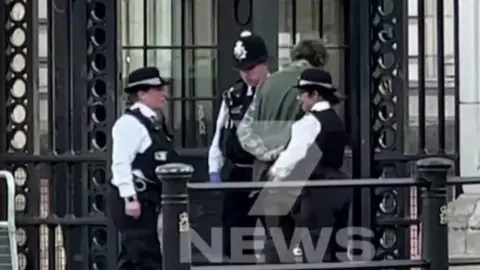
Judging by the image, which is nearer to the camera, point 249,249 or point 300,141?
point 300,141

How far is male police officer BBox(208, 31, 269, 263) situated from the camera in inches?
288

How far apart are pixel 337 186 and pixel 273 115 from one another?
1.51 meters

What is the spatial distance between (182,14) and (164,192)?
3.28m

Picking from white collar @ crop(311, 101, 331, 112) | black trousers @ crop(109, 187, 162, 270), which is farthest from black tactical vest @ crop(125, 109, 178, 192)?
white collar @ crop(311, 101, 331, 112)

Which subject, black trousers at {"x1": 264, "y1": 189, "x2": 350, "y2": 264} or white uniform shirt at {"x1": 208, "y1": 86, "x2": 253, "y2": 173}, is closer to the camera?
black trousers at {"x1": 264, "y1": 189, "x2": 350, "y2": 264}

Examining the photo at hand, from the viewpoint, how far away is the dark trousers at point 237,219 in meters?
7.33

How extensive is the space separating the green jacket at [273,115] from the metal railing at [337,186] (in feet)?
3.83

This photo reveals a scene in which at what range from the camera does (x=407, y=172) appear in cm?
792

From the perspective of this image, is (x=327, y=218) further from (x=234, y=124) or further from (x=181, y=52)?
(x=181, y=52)

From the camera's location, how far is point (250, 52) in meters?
7.28

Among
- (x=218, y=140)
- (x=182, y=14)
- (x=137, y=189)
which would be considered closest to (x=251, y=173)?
(x=218, y=140)

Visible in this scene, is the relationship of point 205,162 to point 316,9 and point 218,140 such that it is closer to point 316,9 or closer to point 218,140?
point 218,140

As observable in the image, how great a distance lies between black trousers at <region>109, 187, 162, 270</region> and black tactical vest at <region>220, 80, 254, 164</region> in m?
0.70

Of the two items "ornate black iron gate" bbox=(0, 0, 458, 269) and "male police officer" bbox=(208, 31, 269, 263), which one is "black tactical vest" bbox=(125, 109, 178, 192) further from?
"ornate black iron gate" bbox=(0, 0, 458, 269)
